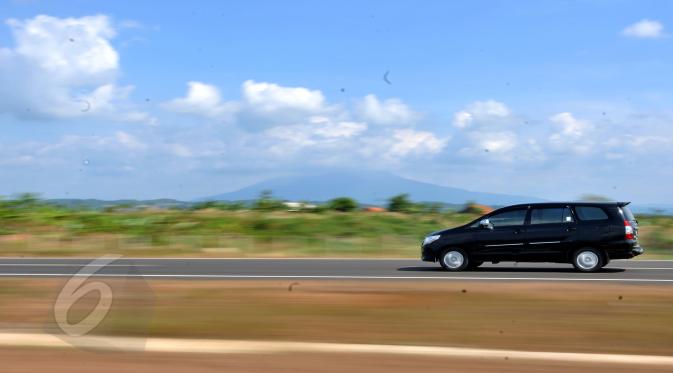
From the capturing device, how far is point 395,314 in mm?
11281

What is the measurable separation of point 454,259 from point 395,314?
8.05 m

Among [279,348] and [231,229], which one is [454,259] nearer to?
[279,348]

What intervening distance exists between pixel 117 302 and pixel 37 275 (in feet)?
24.9

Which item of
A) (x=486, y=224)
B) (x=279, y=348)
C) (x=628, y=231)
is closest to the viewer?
(x=279, y=348)

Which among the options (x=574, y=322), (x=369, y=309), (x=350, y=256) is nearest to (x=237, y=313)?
(x=369, y=309)

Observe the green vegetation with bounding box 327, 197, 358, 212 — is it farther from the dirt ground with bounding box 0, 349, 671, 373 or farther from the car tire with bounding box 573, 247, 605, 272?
the dirt ground with bounding box 0, 349, 671, 373

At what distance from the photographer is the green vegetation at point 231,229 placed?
3058 centimetres

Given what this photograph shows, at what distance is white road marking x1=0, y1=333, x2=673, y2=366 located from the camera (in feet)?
26.8

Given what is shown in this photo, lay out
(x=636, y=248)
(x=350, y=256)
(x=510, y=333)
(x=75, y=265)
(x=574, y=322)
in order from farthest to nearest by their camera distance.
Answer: (x=350, y=256), (x=75, y=265), (x=636, y=248), (x=574, y=322), (x=510, y=333)

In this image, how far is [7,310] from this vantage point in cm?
1208

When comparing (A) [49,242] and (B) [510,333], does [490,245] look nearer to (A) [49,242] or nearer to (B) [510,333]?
(B) [510,333]

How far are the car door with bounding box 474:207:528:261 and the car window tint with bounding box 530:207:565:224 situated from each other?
20cm

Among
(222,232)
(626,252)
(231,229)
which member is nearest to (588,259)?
(626,252)

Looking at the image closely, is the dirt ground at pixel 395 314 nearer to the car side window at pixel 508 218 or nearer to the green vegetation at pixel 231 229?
the car side window at pixel 508 218
